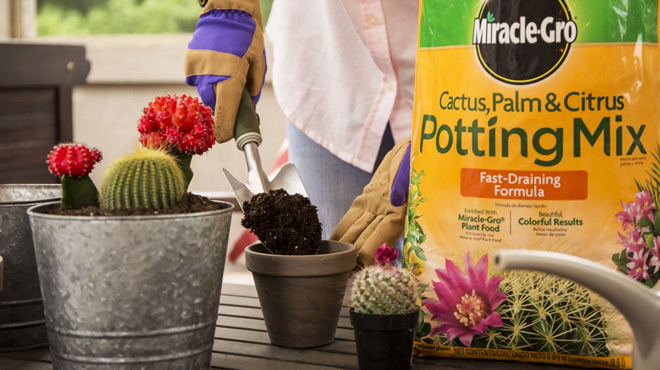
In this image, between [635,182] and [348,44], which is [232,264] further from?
[635,182]

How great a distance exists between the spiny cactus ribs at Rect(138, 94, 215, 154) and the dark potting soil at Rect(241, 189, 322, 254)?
0.41 ft

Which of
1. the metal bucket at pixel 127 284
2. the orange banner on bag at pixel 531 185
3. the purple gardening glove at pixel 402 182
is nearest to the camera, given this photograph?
the metal bucket at pixel 127 284

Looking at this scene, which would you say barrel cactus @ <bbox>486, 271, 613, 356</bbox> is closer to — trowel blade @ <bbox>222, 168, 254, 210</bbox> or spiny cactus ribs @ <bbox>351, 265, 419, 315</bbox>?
spiny cactus ribs @ <bbox>351, 265, 419, 315</bbox>

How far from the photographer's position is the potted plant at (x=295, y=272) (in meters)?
1.00

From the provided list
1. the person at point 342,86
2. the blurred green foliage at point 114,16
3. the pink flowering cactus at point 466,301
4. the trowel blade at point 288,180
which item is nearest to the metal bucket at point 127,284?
the pink flowering cactus at point 466,301

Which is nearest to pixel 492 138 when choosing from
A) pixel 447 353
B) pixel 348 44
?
pixel 447 353

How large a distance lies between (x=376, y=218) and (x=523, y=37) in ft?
1.19

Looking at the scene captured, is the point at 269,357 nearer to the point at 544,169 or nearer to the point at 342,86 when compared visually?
the point at 544,169

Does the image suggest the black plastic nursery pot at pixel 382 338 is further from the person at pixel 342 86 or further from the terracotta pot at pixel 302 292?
the person at pixel 342 86

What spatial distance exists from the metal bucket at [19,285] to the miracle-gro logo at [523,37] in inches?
21.3

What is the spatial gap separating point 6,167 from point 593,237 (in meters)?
2.78

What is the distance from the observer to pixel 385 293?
881 millimetres

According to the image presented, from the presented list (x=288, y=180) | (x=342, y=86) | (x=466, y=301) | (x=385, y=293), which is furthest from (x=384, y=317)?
(x=342, y=86)

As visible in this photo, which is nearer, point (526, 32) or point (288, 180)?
point (526, 32)
